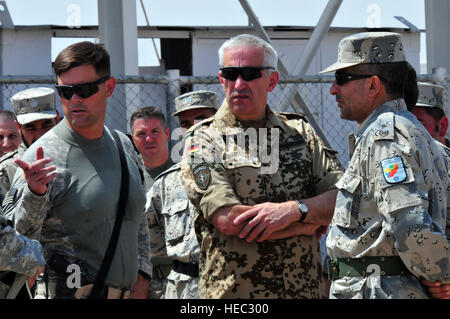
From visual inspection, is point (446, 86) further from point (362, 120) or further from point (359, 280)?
point (359, 280)

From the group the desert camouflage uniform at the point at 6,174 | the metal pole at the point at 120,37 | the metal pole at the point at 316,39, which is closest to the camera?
the desert camouflage uniform at the point at 6,174

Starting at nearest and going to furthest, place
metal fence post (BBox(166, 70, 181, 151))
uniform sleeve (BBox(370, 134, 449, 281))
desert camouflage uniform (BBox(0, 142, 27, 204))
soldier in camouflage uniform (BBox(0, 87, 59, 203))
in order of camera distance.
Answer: uniform sleeve (BBox(370, 134, 449, 281))
desert camouflage uniform (BBox(0, 142, 27, 204))
soldier in camouflage uniform (BBox(0, 87, 59, 203))
metal fence post (BBox(166, 70, 181, 151))

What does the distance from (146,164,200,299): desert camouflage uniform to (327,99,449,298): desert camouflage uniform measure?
1.77 m

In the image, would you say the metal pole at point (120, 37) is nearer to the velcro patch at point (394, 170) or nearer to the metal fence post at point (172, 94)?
the metal fence post at point (172, 94)

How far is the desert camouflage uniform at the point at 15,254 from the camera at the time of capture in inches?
135

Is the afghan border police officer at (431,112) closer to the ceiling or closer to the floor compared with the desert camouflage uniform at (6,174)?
closer to the ceiling

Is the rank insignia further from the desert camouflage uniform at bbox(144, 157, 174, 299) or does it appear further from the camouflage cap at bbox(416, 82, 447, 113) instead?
the camouflage cap at bbox(416, 82, 447, 113)

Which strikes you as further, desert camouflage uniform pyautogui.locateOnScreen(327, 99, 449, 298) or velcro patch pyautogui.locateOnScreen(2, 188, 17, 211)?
velcro patch pyautogui.locateOnScreen(2, 188, 17, 211)

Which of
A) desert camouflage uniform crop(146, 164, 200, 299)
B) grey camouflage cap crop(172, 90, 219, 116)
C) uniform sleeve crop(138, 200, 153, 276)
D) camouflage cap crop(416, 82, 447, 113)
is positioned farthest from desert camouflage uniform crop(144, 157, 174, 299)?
camouflage cap crop(416, 82, 447, 113)

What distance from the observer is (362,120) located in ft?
13.4

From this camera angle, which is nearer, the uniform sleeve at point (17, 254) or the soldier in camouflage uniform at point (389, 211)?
the uniform sleeve at point (17, 254)

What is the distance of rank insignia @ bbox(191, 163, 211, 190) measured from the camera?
161 inches

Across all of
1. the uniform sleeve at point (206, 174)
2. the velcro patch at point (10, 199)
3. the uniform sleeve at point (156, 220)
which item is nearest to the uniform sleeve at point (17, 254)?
the velcro patch at point (10, 199)

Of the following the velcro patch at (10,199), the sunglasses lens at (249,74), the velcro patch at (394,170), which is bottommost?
the velcro patch at (10,199)
